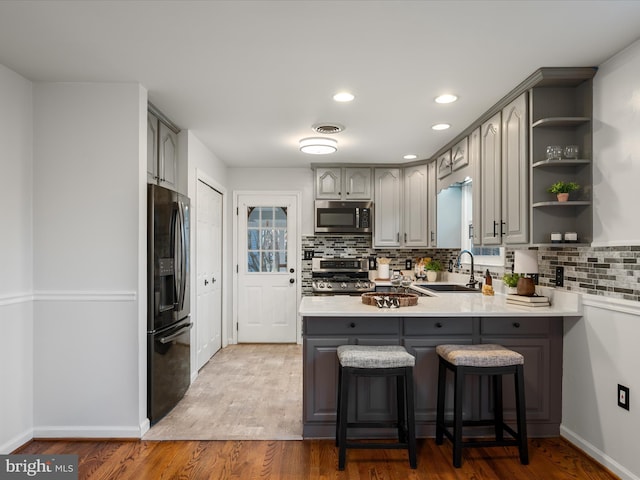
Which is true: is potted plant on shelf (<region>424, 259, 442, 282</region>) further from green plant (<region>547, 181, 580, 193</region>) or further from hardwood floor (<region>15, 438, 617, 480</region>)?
green plant (<region>547, 181, 580, 193</region>)

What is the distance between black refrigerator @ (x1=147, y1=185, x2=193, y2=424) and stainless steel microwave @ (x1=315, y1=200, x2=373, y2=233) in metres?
2.21

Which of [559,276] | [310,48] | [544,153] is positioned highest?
[310,48]

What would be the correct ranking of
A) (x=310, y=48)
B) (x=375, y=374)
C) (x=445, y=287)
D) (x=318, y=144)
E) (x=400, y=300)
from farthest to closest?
(x=445, y=287) → (x=318, y=144) → (x=400, y=300) → (x=375, y=374) → (x=310, y=48)

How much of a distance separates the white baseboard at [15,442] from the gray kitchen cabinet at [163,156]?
183 centimetres

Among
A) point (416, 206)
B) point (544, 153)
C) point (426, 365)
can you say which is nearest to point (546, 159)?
point (544, 153)

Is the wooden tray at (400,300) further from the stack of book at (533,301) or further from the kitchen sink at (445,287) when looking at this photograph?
the kitchen sink at (445,287)

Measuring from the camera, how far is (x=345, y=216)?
5.42 m

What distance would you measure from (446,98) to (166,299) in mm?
2481

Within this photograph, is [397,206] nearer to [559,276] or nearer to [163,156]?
[559,276]

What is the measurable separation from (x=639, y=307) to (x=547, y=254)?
0.90 meters

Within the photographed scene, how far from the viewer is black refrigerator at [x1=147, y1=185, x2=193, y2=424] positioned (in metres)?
2.95

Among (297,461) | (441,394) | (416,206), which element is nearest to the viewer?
(297,461)

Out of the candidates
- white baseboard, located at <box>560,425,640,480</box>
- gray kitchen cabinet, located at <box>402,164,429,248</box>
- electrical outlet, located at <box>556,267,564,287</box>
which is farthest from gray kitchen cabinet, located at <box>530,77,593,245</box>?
gray kitchen cabinet, located at <box>402,164,429,248</box>

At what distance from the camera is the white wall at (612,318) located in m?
2.29
